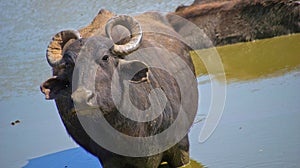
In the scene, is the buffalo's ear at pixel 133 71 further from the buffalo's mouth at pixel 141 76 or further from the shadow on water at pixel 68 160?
the shadow on water at pixel 68 160

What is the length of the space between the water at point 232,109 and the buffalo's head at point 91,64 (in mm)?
1754

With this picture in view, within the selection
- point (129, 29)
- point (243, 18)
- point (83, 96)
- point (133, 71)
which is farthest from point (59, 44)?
point (243, 18)

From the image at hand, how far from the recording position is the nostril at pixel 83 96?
566 cm

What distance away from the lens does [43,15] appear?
19375mm

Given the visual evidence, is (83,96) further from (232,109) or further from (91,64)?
(232,109)

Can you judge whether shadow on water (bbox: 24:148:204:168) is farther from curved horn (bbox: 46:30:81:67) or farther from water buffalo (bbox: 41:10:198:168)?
curved horn (bbox: 46:30:81:67)

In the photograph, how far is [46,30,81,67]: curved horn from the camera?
6.79m

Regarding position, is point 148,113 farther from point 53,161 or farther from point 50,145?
point 50,145

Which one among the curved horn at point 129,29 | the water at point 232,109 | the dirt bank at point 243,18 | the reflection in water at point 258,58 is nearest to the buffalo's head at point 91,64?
the curved horn at point 129,29

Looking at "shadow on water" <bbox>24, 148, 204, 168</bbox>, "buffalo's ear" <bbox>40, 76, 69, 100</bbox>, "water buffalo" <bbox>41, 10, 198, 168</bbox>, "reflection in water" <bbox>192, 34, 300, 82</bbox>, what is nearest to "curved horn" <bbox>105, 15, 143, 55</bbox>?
"water buffalo" <bbox>41, 10, 198, 168</bbox>

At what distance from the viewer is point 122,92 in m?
6.27

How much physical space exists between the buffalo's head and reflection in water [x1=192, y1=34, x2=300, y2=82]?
3.94 m

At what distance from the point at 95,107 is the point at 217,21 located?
27.6 feet

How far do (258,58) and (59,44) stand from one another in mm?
5068
